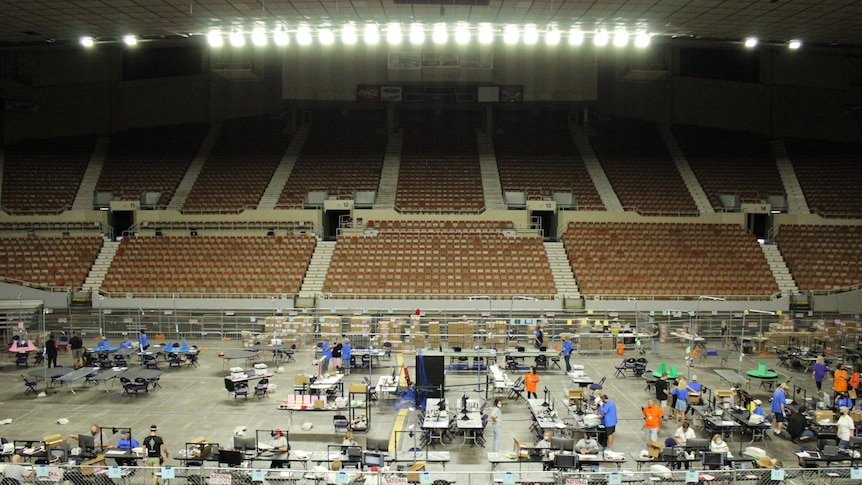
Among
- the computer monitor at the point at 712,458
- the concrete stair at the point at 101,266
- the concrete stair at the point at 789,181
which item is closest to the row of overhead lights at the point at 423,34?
the concrete stair at the point at 101,266

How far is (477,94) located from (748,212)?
1816 centimetres

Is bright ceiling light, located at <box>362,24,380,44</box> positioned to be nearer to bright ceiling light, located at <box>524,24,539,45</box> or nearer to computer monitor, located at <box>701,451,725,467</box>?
bright ceiling light, located at <box>524,24,539,45</box>

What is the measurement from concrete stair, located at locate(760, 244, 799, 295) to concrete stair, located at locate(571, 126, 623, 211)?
802 cm

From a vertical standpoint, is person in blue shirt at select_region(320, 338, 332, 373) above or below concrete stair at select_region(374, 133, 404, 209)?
below

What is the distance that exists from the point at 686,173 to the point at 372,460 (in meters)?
34.9

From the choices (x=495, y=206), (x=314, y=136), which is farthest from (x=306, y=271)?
(x=314, y=136)

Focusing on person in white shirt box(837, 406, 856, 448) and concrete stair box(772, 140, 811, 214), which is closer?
person in white shirt box(837, 406, 856, 448)

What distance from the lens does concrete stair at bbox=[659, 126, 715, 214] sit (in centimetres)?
3912

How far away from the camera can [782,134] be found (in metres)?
44.8

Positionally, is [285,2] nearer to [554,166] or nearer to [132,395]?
[132,395]

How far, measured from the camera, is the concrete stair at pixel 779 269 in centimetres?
3225

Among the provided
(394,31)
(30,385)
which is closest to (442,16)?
(394,31)

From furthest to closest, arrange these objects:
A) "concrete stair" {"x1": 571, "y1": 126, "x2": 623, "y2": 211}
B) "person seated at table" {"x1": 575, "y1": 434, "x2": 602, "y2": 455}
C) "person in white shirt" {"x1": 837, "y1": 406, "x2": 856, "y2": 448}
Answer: "concrete stair" {"x1": 571, "y1": 126, "x2": 623, "y2": 211}
"person in white shirt" {"x1": 837, "y1": 406, "x2": 856, "y2": 448}
"person seated at table" {"x1": 575, "y1": 434, "x2": 602, "y2": 455}

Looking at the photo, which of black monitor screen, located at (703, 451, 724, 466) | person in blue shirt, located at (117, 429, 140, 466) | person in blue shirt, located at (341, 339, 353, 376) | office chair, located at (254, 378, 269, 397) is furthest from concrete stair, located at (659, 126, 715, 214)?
person in blue shirt, located at (117, 429, 140, 466)
